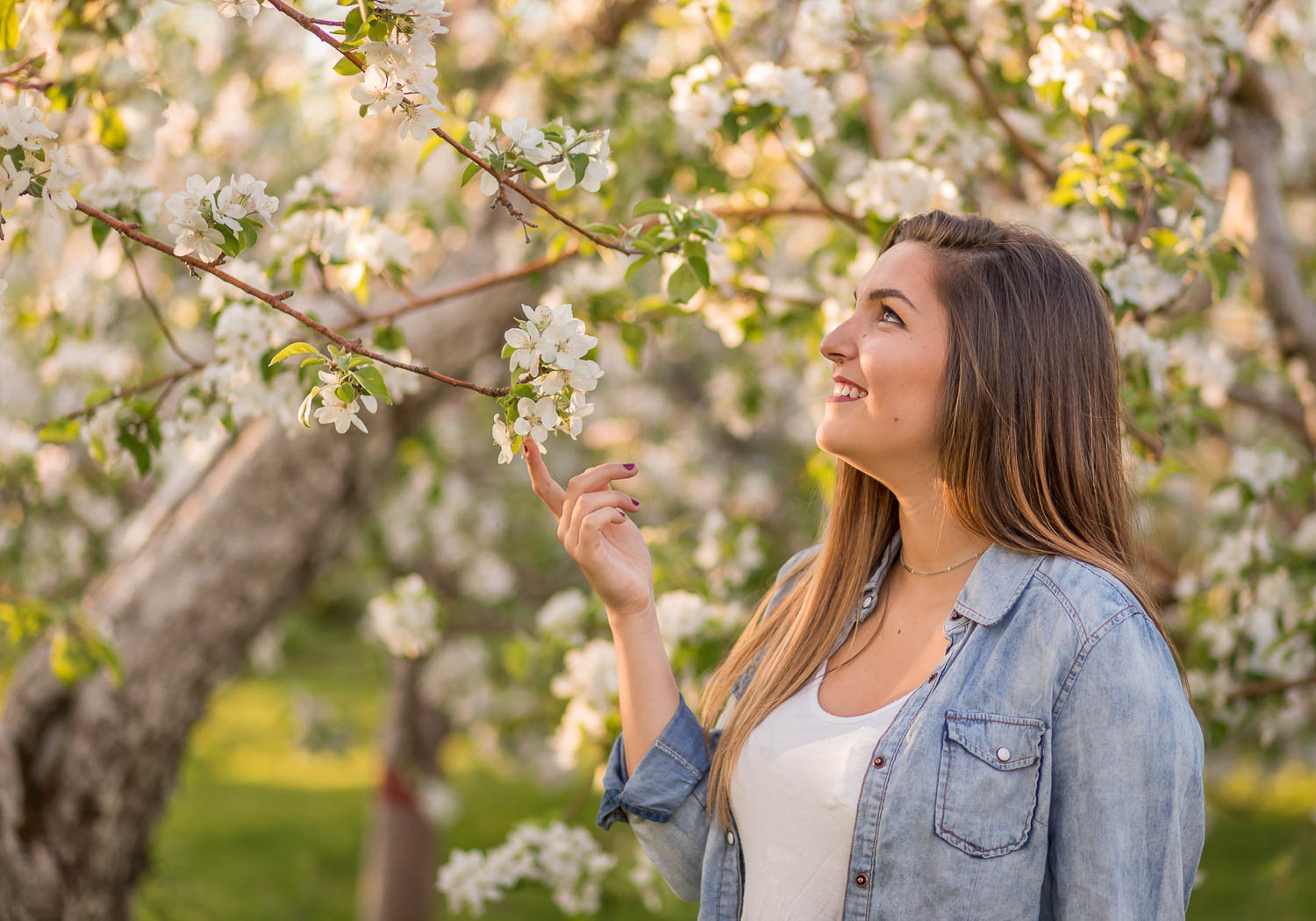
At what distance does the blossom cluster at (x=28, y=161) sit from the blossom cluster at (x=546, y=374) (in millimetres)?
553

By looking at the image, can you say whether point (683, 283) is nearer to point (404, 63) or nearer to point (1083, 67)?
point (404, 63)

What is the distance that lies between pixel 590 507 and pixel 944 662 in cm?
54

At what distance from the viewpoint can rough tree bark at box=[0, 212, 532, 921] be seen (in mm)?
2850

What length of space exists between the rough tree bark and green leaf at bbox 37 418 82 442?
101cm

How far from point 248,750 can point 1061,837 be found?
396 inches

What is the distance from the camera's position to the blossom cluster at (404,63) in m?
1.27

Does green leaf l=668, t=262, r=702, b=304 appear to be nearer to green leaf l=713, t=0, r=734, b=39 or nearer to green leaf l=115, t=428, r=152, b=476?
green leaf l=713, t=0, r=734, b=39

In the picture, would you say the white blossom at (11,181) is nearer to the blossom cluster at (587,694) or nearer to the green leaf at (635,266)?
the green leaf at (635,266)

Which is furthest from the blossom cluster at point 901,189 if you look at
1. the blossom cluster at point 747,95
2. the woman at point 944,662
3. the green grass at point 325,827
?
the green grass at point 325,827

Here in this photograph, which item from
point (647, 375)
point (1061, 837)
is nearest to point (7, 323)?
point (647, 375)

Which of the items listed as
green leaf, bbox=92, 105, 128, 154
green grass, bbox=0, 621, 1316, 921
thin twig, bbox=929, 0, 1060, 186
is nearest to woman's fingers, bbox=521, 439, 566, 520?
green leaf, bbox=92, 105, 128, 154

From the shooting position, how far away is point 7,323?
3783 mm

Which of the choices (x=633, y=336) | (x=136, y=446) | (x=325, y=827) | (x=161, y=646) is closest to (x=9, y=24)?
(x=136, y=446)

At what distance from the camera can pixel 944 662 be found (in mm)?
1514
